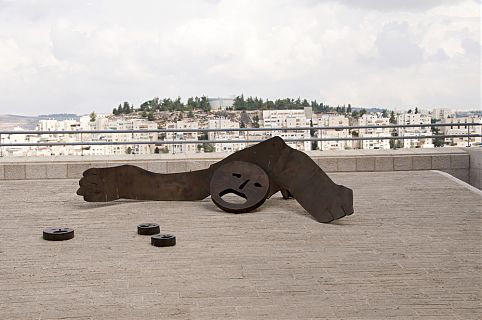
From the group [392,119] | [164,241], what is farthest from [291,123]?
[164,241]

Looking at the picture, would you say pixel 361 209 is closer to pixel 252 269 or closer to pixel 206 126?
pixel 252 269

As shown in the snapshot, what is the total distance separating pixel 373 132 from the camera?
561 inches

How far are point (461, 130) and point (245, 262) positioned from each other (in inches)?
343

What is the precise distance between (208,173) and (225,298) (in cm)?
434

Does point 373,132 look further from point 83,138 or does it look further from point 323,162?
point 83,138

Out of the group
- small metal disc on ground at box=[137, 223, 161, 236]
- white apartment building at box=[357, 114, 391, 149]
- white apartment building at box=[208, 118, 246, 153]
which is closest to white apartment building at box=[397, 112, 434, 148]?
white apartment building at box=[357, 114, 391, 149]

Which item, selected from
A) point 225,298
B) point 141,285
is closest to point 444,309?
point 225,298

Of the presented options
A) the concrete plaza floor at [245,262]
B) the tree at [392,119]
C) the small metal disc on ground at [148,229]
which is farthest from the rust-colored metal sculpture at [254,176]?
the tree at [392,119]

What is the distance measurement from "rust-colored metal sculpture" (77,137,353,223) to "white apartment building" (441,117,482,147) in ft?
17.2

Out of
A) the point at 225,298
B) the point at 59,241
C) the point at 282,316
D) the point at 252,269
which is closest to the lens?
the point at 282,316

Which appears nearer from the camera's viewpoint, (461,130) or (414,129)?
(461,130)

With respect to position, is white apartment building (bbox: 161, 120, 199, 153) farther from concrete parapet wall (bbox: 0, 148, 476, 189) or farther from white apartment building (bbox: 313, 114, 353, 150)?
white apartment building (bbox: 313, 114, 353, 150)

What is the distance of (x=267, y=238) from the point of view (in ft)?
24.6

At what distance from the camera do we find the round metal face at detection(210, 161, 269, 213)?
29.7ft
